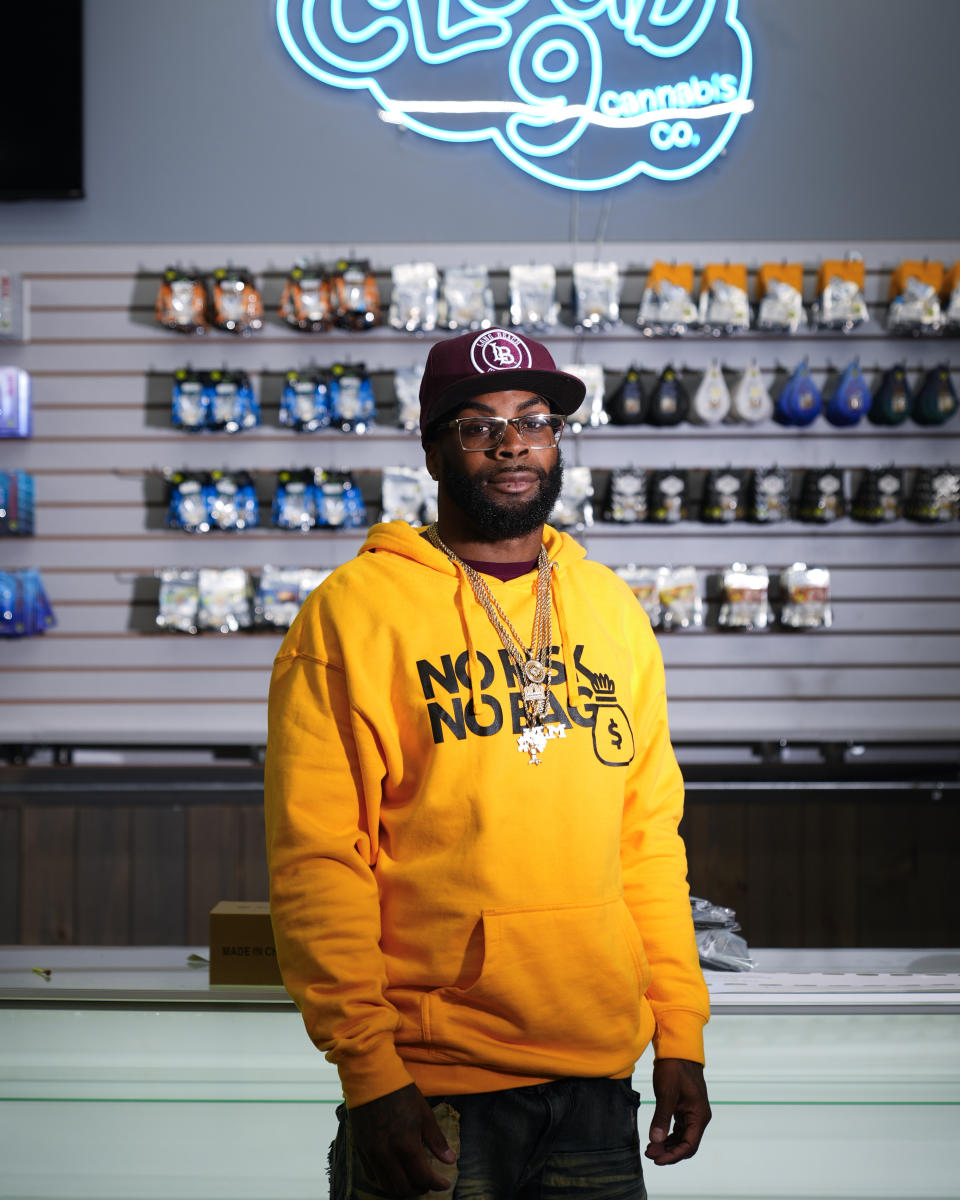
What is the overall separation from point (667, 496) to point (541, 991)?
9.89 feet

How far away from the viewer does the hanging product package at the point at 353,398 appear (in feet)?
13.0

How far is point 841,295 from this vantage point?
403cm

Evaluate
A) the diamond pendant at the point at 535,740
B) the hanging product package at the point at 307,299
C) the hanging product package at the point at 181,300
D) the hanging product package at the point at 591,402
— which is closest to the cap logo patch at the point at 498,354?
the diamond pendant at the point at 535,740

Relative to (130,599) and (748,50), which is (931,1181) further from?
(748,50)

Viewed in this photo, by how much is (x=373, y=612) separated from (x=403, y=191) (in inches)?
133

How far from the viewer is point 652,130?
13.9ft

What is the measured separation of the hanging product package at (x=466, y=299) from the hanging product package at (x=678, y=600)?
111 centimetres

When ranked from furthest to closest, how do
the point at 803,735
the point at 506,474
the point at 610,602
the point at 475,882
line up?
the point at 803,735 → the point at 610,602 → the point at 506,474 → the point at 475,882

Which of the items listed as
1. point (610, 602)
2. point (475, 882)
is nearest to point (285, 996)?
Answer: point (475, 882)

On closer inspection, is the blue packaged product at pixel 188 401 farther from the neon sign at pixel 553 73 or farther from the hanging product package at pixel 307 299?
the neon sign at pixel 553 73

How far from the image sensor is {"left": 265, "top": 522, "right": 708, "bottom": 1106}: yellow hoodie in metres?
1.16

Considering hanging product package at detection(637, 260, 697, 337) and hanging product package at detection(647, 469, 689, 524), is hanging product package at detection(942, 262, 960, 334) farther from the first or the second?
hanging product package at detection(647, 469, 689, 524)

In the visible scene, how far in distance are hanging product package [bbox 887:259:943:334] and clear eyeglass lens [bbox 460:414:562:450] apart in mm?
3201

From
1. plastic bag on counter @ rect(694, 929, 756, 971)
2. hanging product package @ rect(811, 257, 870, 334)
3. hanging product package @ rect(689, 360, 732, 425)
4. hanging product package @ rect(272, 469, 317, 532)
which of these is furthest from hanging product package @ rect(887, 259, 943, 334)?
plastic bag on counter @ rect(694, 929, 756, 971)
